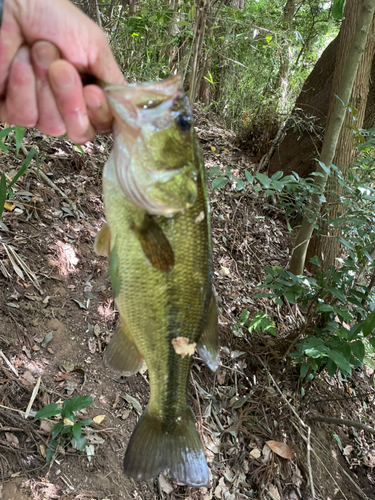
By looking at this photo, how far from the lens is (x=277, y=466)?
336cm

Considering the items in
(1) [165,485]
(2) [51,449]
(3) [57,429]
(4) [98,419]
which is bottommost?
(1) [165,485]

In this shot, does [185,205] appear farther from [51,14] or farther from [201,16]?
[201,16]

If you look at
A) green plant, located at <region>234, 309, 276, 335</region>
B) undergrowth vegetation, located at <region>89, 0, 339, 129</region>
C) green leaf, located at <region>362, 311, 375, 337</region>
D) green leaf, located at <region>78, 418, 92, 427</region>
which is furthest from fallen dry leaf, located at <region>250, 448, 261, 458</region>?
undergrowth vegetation, located at <region>89, 0, 339, 129</region>

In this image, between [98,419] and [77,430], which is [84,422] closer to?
[77,430]

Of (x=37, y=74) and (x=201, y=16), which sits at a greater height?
(x=201, y=16)

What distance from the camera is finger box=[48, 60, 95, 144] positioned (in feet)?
4.50

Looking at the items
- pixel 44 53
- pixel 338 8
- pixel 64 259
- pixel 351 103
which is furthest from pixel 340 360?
pixel 338 8

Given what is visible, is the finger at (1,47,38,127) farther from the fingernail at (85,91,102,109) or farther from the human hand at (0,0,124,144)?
the fingernail at (85,91,102,109)

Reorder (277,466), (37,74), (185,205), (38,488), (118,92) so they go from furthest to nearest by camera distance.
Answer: (277,466) < (38,488) < (37,74) < (185,205) < (118,92)

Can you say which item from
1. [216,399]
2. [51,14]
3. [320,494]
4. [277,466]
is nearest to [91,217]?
[216,399]

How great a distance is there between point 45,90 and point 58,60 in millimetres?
229

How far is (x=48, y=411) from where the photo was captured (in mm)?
2336

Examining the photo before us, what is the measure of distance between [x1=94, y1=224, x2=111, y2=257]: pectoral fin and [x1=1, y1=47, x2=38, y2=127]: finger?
69 cm

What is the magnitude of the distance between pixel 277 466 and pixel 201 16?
14.9 feet
